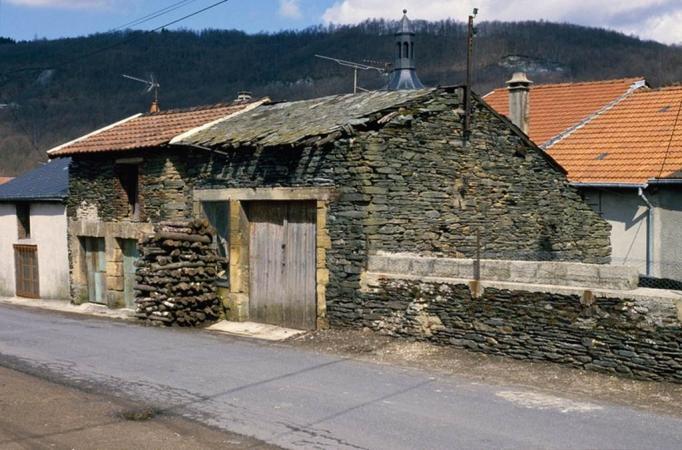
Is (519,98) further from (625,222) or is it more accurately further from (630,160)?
(625,222)

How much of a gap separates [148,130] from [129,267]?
3.30 m

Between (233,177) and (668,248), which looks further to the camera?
(668,248)

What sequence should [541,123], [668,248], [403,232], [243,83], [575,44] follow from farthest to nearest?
[243,83] < [575,44] < [541,123] < [668,248] < [403,232]

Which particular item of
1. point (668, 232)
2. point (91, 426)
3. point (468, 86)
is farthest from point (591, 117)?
point (91, 426)

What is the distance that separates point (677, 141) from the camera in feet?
61.6

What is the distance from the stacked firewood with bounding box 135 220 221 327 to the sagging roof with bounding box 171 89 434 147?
6.28 ft

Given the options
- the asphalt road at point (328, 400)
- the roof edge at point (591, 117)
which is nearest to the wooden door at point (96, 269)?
the asphalt road at point (328, 400)

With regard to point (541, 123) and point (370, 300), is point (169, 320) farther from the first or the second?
point (541, 123)

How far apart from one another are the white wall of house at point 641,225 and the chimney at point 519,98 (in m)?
2.57

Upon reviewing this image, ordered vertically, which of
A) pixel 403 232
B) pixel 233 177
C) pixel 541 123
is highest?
pixel 541 123

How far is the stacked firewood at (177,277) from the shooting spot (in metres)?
14.5

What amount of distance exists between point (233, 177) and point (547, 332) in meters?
7.15

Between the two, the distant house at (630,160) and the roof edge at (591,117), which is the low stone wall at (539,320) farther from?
the roof edge at (591,117)

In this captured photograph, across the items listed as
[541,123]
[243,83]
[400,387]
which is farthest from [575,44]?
[400,387]
